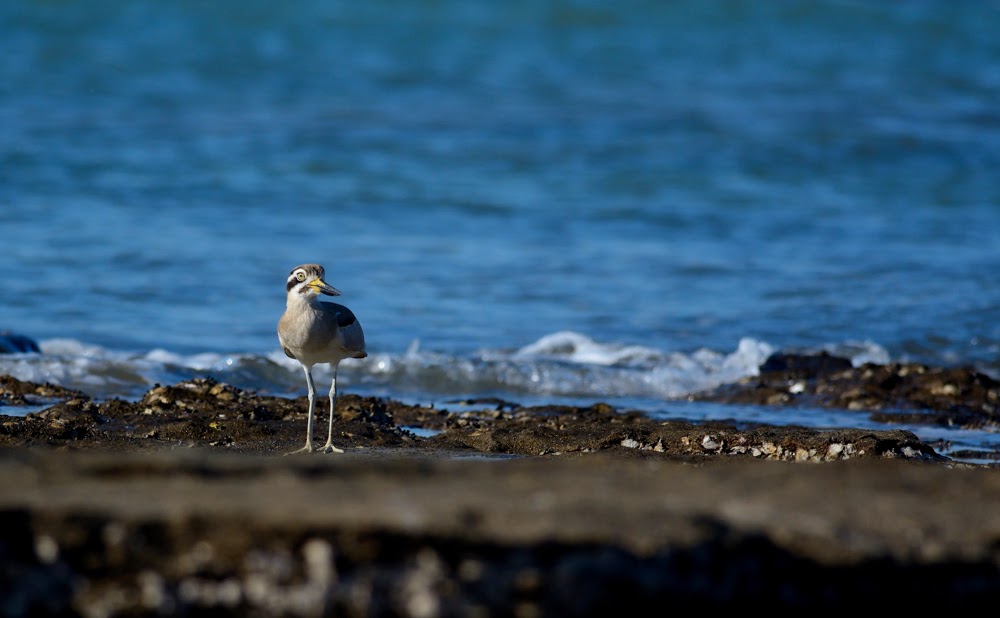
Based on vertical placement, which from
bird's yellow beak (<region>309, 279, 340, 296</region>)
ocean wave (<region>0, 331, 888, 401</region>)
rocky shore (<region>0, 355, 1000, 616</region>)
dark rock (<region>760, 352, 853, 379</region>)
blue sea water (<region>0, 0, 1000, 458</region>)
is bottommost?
rocky shore (<region>0, 355, 1000, 616</region>)

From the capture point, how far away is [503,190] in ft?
65.9

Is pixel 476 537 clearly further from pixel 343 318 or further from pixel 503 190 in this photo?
pixel 503 190

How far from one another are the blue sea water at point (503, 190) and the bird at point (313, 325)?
9.12 ft

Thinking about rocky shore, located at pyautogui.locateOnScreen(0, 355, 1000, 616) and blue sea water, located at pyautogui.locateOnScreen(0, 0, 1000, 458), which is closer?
rocky shore, located at pyautogui.locateOnScreen(0, 355, 1000, 616)

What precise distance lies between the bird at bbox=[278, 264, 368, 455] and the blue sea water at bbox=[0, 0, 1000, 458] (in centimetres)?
278

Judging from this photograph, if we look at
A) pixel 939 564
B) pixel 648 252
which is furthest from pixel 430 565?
pixel 648 252

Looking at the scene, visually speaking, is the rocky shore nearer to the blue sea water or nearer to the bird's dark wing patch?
the bird's dark wing patch

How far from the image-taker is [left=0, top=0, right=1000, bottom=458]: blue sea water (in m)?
12.2

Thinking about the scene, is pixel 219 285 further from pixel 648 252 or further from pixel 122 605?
pixel 122 605

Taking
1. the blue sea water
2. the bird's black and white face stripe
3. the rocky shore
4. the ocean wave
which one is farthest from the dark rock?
the rocky shore

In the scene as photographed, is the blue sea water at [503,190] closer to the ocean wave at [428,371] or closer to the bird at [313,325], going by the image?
the ocean wave at [428,371]

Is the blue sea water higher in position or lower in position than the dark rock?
higher

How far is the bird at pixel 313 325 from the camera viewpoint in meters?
7.40

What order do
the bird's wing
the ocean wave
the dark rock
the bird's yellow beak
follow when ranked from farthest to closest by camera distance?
the dark rock → the ocean wave → the bird's wing → the bird's yellow beak
